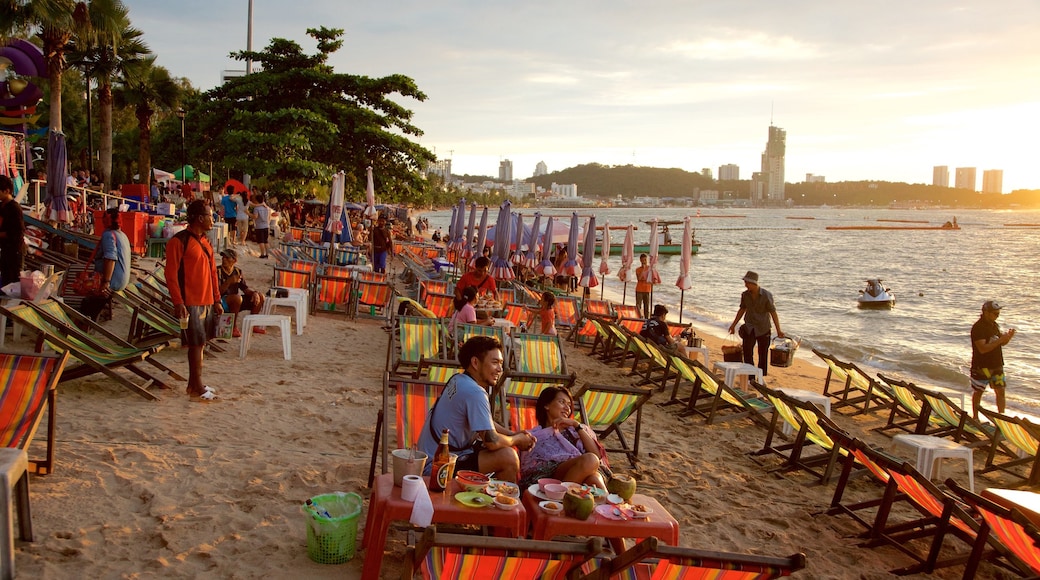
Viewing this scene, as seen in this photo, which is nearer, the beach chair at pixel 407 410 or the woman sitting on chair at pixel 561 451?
the woman sitting on chair at pixel 561 451

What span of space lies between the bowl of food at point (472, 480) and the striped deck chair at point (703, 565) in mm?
919

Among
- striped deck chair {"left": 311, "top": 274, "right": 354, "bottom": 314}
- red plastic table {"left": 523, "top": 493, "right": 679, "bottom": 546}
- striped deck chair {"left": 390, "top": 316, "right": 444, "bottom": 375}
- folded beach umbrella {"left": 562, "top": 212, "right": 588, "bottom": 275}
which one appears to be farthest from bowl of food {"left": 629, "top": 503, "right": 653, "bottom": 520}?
folded beach umbrella {"left": 562, "top": 212, "right": 588, "bottom": 275}

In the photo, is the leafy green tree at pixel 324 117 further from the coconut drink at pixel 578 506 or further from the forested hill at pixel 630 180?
the forested hill at pixel 630 180

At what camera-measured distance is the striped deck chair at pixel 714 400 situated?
6.94 metres

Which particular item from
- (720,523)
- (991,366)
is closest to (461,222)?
(991,366)

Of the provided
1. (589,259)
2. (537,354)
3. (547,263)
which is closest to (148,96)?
(547,263)

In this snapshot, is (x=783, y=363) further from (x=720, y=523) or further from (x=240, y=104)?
(x=240, y=104)

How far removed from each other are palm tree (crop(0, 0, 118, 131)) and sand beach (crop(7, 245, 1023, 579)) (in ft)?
48.0

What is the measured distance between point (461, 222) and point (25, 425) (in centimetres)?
1486

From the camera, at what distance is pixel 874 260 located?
5850 centimetres

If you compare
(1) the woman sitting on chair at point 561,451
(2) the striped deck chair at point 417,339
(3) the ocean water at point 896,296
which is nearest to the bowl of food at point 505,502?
(1) the woman sitting on chair at point 561,451

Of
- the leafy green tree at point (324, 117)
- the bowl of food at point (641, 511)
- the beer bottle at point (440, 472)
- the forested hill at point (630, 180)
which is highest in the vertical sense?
the forested hill at point (630, 180)

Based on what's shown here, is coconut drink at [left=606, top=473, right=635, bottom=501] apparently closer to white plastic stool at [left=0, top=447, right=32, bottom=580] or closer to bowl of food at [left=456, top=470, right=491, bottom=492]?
bowl of food at [left=456, top=470, right=491, bottom=492]

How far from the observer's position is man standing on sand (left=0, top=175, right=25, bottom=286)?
23.0ft
